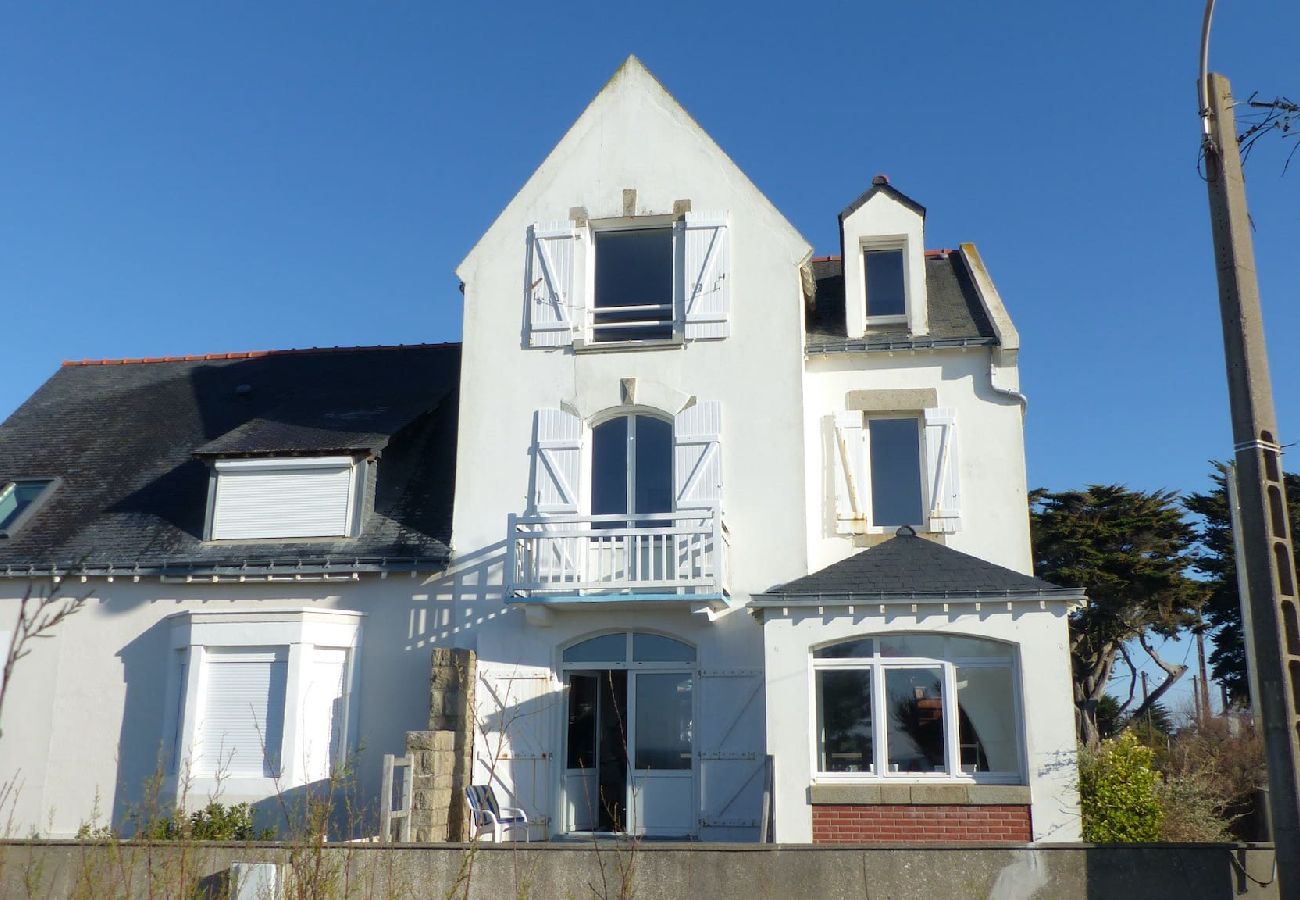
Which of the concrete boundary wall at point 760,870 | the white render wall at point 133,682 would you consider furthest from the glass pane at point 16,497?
the concrete boundary wall at point 760,870

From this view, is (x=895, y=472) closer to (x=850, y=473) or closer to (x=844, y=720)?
(x=850, y=473)

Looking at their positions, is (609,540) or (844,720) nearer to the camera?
(844,720)

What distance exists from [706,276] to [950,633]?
5708 millimetres

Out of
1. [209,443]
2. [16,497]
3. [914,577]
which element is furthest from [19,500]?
[914,577]

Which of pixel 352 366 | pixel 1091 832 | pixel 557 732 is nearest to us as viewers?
pixel 1091 832

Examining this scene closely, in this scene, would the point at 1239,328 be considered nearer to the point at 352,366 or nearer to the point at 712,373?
the point at 712,373

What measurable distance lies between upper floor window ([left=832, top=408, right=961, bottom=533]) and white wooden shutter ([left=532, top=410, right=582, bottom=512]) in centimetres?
338

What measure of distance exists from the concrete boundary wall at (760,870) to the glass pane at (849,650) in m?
4.76

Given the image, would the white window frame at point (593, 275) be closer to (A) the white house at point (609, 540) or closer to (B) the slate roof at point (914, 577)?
(A) the white house at point (609, 540)

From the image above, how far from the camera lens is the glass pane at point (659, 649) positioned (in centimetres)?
1489

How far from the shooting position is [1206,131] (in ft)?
27.3

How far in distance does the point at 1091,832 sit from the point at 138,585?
12.0 meters

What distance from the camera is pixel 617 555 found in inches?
585

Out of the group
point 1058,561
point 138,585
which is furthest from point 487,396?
point 1058,561
